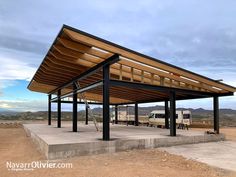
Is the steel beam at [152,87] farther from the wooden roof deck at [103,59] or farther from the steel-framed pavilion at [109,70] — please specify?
the wooden roof deck at [103,59]

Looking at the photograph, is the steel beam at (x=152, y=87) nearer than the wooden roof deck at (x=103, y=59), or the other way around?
the wooden roof deck at (x=103, y=59)

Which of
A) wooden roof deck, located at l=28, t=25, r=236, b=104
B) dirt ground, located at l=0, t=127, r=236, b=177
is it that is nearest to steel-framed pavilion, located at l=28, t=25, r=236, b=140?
wooden roof deck, located at l=28, t=25, r=236, b=104

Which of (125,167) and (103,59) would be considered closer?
(125,167)

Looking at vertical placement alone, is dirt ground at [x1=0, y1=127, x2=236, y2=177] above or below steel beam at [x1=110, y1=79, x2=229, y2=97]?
below

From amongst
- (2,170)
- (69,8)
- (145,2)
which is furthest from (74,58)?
(2,170)

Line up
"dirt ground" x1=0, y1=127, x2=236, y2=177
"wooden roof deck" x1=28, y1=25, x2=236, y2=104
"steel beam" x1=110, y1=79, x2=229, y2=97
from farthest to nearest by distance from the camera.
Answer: "steel beam" x1=110, y1=79, x2=229, y2=97 < "wooden roof deck" x1=28, y1=25, x2=236, y2=104 < "dirt ground" x1=0, y1=127, x2=236, y2=177

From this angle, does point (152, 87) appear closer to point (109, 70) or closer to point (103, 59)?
point (109, 70)

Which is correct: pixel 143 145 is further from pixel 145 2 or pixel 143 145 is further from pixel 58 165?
pixel 145 2

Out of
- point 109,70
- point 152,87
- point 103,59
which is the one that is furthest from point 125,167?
point 152,87

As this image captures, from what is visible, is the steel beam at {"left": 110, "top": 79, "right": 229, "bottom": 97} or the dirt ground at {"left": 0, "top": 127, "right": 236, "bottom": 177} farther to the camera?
the steel beam at {"left": 110, "top": 79, "right": 229, "bottom": 97}

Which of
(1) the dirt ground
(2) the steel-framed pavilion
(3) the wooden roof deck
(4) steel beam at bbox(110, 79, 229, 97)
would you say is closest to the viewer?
(1) the dirt ground

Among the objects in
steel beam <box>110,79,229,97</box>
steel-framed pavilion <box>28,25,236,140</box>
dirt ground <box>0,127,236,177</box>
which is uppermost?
steel-framed pavilion <box>28,25,236,140</box>

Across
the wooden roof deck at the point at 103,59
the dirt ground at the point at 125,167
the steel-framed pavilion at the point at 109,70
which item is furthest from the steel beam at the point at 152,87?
the dirt ground at the point at 125,167

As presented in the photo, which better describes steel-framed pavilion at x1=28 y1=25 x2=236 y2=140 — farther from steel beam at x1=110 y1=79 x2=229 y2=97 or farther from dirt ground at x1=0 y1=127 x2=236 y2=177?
dirt ground at x1=0 y1=127 x2=236 y2=177
